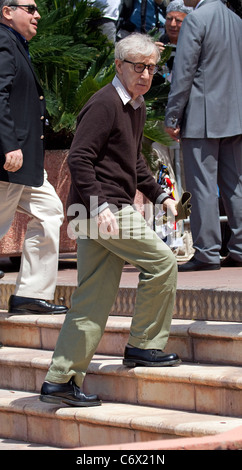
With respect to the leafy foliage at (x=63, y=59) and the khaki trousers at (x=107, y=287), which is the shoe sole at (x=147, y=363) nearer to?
the khaki trousers at (x=107, y=287)

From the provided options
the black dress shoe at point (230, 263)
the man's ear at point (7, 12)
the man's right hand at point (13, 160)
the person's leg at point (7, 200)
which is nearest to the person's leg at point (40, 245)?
the person's leg at point (7, 200)

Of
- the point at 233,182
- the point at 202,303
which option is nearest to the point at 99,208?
the point at 202,303

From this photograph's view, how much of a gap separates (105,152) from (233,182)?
8.01 feet

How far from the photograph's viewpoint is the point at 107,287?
A: 15.0 feet

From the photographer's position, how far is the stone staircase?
14.2ft

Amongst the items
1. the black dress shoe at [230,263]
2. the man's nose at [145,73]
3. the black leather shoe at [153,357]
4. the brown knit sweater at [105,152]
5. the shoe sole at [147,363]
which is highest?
the man's nose at [145,73]

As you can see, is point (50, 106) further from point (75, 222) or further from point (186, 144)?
point (75, 222)

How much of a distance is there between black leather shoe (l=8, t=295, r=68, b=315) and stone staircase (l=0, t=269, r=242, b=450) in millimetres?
117

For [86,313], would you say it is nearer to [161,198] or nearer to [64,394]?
[64,394]

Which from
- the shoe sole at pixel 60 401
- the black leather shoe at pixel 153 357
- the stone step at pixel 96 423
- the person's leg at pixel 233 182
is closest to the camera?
the stone step at pixel 96 423

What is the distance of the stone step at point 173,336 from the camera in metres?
4.74

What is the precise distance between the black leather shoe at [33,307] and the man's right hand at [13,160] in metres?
0.87

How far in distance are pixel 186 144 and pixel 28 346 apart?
1955 mm

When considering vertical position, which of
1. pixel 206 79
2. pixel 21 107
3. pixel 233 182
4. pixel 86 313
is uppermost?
pixel 21 107
